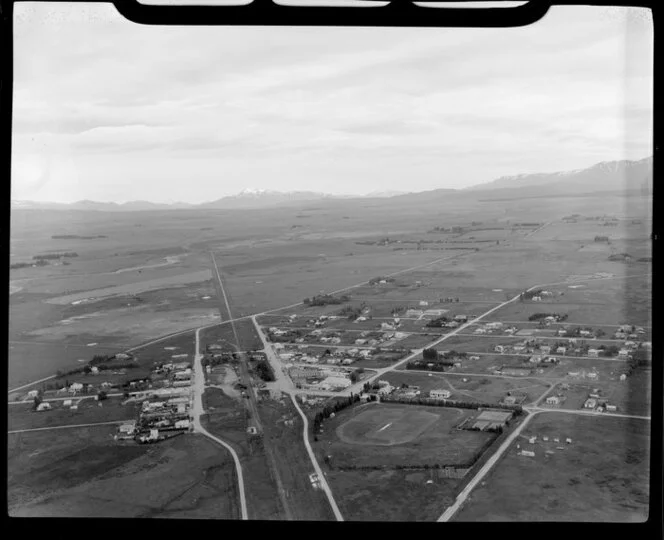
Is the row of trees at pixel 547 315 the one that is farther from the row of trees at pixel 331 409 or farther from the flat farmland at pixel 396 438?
the row of trees at pixel 331 409

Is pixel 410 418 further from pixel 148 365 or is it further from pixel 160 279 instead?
pixel 160 279

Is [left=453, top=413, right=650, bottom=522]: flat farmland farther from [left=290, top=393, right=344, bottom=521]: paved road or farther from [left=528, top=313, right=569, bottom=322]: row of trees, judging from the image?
[left=528, top=313, right=569, bottom=322]: row of trees

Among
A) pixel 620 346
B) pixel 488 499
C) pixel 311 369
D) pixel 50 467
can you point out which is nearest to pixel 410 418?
pixel 311 369

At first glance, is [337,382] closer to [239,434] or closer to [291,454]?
[291,454]

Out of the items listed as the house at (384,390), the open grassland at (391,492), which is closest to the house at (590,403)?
the open grassland at (391,492)

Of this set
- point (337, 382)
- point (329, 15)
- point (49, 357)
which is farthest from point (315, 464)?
point (329, 15)

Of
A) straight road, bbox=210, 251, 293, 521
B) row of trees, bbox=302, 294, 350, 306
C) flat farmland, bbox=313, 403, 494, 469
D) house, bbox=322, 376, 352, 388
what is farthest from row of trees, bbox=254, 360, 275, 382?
row of trees, bbox=302, 294, 350, 306
